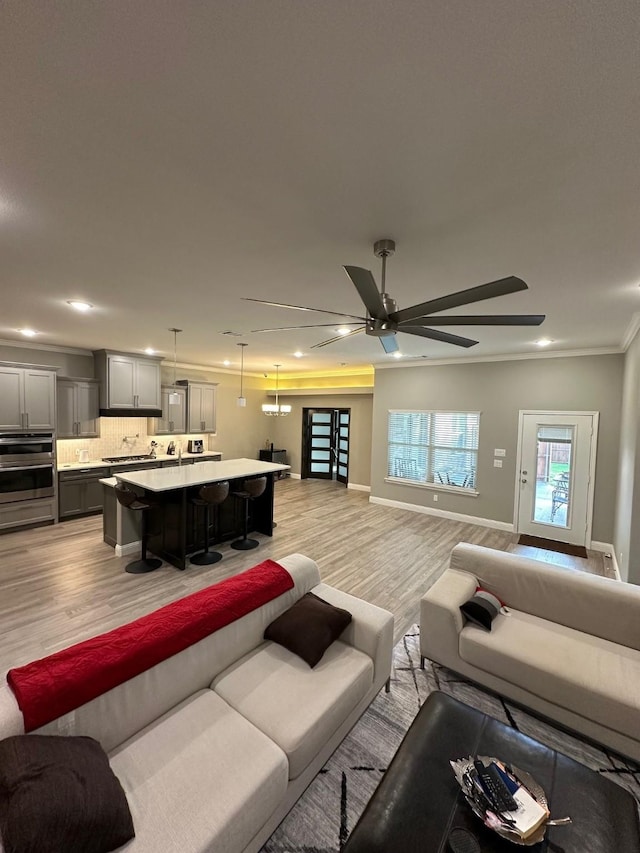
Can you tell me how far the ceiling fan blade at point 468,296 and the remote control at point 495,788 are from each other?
2012 mm

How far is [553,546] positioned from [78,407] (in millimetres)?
8085

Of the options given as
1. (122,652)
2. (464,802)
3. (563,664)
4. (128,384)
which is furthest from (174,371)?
(464,802)

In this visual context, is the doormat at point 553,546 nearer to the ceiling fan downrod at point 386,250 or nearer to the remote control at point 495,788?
the remote control at point 495,788

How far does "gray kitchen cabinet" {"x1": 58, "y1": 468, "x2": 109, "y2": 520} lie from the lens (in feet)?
19.1

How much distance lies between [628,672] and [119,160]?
3.73m

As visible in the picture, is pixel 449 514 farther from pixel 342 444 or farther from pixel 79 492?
pixel 79 492

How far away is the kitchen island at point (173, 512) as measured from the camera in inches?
171

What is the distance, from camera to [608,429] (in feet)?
17.1

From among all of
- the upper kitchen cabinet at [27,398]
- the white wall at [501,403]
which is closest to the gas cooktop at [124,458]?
A: the upper kitchen cabinet at [27,398]

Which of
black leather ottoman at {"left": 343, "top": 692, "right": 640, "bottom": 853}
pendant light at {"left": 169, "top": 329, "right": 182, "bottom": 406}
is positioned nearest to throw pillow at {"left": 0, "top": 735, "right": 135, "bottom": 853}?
black leather ottoman at {"left": 343, "top": 692, "right": 640, "bottom": 853}

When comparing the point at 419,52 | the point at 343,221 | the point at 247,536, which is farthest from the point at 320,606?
the point at 247,536

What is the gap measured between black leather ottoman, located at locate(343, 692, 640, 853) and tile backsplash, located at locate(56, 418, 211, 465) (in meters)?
6.79

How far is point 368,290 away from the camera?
75.7 inches

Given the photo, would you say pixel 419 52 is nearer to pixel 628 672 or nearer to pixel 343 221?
pixel 343 221
